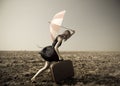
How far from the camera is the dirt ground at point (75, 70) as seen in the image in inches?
134

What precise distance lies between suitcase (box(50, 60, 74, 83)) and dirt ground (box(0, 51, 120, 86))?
8 centimetres

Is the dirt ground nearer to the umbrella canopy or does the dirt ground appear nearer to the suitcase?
the suitcase

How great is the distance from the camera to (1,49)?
4.75 metres

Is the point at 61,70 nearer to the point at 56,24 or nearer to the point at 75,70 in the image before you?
the point at 56,24

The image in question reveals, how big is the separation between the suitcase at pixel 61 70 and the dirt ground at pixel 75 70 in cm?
8

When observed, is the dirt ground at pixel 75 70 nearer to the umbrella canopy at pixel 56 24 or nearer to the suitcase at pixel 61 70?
the suitcase at pixel 61 70

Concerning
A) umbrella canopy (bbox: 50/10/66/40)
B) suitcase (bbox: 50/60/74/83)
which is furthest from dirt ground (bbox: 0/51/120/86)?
umbrella canopy (bbox: 50/10/66/40)

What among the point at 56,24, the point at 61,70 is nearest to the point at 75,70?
the point at 61,70

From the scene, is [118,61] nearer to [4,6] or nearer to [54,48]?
[54,48]

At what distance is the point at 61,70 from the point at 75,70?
874mm

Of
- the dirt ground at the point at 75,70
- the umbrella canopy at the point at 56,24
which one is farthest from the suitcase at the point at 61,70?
the umbrella canopy at the point at 56,24

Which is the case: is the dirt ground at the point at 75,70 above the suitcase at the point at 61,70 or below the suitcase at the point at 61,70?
below

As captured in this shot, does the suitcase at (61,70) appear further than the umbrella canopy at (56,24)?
No

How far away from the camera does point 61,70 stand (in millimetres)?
3408
